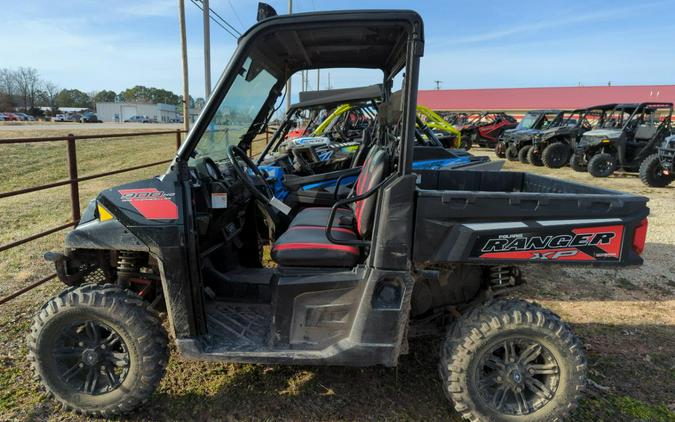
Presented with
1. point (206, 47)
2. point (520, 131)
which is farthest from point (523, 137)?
point (206, 47)

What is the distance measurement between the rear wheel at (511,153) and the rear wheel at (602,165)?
3.35 m

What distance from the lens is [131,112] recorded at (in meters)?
80.6

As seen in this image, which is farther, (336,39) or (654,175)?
(654,175)

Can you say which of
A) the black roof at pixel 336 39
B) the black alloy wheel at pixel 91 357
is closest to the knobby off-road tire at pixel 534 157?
the black roof at pixel 336 39

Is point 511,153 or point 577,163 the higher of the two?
point 511,153

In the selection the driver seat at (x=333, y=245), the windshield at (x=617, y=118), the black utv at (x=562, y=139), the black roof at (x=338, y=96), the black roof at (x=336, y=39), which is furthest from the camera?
the black utv at (x=562, y=139)

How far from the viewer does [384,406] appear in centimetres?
254

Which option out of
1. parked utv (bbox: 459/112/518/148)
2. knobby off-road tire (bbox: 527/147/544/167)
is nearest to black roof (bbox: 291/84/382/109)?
knobby off-road tire (bbox: 527/147/544/167)

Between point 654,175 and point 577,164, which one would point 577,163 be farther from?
point 654,175

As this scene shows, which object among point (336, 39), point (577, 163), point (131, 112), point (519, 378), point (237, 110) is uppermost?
point (131, 112)

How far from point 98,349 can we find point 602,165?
41.3 ft

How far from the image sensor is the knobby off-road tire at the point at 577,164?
1231 cm

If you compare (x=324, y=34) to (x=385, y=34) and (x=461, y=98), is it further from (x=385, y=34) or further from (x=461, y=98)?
(x=461, y=98)

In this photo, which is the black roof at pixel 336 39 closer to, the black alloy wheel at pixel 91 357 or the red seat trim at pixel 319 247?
the red seat trim at pixel 319 247
